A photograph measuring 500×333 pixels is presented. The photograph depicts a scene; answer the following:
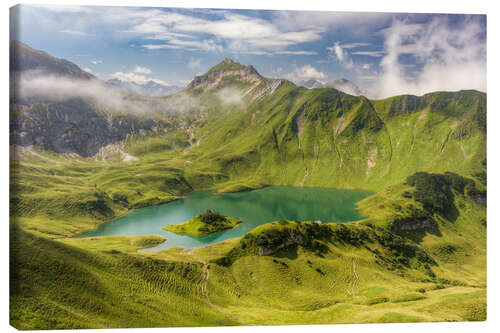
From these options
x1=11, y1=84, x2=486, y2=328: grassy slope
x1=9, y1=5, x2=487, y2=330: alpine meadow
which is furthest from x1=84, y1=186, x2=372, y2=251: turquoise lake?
x1=11, y1=84, x2=486, y2=328: grassy slope

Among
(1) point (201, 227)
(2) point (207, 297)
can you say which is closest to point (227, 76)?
(1) point (201, 227)

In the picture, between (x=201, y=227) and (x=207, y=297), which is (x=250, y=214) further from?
(x=207, y=297)

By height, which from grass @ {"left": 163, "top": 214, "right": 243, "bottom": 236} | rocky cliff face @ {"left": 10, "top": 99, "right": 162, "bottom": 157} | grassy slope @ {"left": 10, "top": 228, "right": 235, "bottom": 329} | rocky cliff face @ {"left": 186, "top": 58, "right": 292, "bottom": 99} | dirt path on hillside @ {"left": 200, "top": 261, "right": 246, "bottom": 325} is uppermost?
rocky cliff face @ {"left": 186, "top": 58, "right": 292, "bottom": 99}

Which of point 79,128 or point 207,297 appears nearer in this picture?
point 207,297

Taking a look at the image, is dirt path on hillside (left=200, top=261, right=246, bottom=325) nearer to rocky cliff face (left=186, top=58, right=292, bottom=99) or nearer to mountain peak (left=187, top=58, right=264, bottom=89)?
rocky cliff face (left=186, top=58, right=292, bottom=99)

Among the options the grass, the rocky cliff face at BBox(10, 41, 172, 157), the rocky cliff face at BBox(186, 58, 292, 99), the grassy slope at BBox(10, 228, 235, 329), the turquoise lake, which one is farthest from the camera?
the rocky cliff face at BBox(186, 58, 292, 99)

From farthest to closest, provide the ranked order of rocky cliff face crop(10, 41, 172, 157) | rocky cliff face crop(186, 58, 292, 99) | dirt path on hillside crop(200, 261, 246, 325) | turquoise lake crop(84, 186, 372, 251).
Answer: rocky cliff face crop(186, 58, 292, 99) → rocky cliff face crop(10, 41, 172, 157) → turquoise lake crop(84, 186, 372, 251) → dirt path on hillside crop(200, 261, 246, 325)
